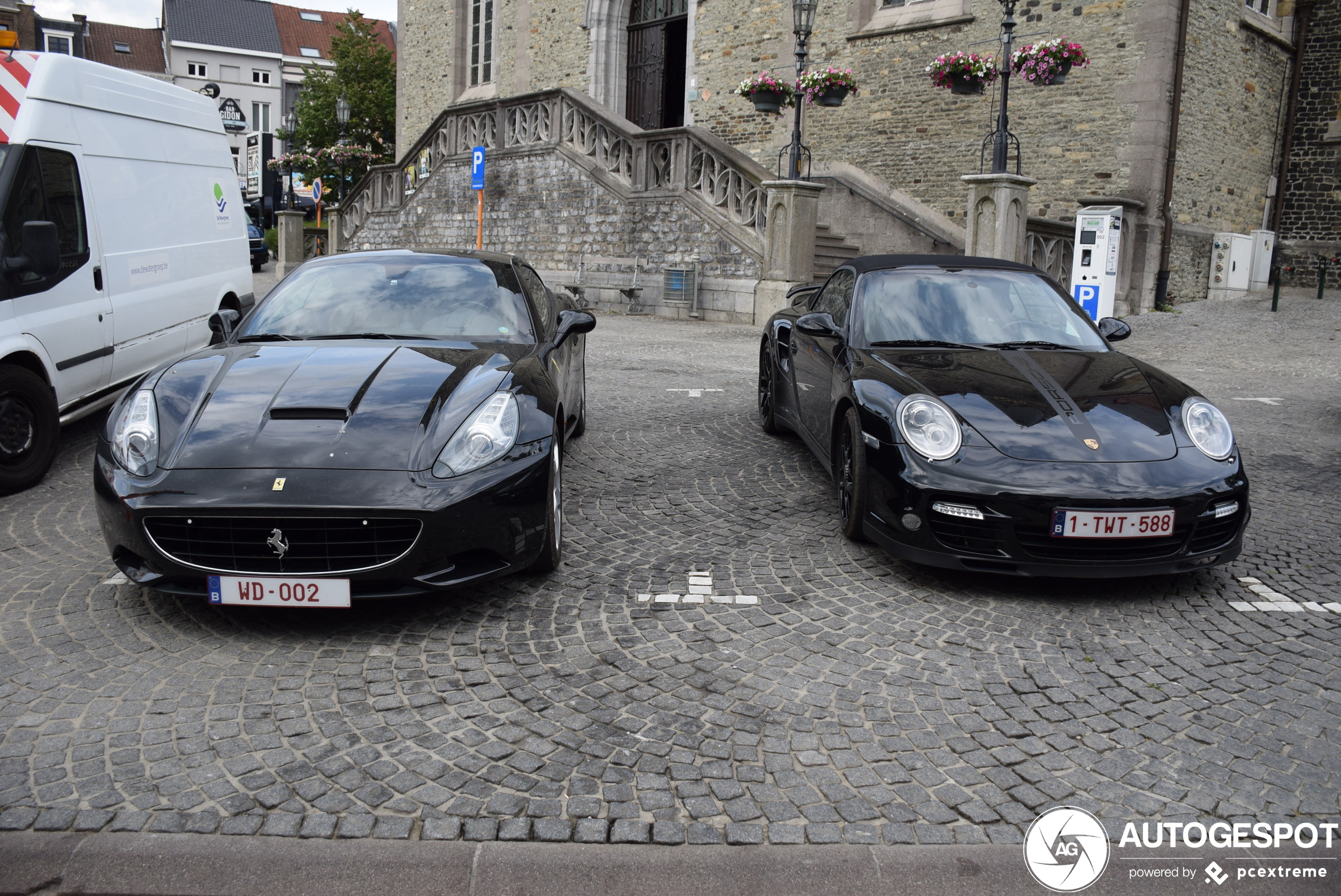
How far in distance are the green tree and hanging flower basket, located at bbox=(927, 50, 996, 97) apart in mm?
33285

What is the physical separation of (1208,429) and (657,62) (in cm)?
2377

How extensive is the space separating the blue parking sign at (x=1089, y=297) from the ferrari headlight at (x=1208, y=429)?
36.6 feet

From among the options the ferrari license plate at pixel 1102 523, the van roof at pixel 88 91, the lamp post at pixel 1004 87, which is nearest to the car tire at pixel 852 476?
the ferrari license plate at pixel 1102 523

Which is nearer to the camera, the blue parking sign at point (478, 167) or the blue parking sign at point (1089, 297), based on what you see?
the blue parking sign at point (1089, 297)

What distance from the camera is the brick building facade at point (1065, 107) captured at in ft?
55.4

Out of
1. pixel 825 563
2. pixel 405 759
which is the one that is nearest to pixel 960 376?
pixel 825 563

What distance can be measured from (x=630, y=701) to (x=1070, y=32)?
1729 cm

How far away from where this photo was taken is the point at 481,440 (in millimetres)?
4172

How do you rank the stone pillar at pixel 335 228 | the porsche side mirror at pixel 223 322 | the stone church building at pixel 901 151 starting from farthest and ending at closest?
1. the stone pillar at pixel 335 228
2. the stone church building at pixel 901 151
3. the porsche side mirror at pixel 223 322

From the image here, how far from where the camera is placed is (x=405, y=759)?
9.98ft

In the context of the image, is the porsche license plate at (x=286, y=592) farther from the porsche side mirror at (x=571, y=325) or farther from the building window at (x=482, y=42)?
the building window at (x=482, y=42)

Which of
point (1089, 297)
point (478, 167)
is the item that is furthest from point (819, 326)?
point (478, 167)

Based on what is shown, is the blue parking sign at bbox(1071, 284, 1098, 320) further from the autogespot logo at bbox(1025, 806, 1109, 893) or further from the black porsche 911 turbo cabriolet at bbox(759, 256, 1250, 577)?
the autogespot logo at bbox(1025, 806, 1109, 893)

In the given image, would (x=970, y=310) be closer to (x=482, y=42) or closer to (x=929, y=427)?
(x=929, y=427)
